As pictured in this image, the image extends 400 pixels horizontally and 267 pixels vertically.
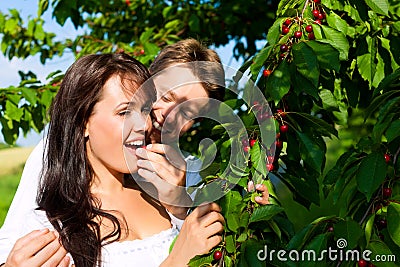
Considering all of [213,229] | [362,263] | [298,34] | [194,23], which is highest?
[194,23]

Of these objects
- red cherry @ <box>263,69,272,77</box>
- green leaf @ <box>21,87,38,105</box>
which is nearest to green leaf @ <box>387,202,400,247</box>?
red cherry @ <box>263,69,272,77</box>

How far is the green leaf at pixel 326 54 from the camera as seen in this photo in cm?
195

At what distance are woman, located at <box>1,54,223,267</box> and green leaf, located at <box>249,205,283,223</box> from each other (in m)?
0.13

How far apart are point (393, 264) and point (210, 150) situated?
70cm

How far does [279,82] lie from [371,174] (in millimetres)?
405

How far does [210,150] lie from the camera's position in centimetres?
212

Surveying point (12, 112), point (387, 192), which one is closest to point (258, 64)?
point (387, 192)

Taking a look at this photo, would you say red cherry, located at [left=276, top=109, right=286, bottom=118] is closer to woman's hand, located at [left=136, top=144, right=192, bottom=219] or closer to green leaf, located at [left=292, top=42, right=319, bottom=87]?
green leaf, located at [left=292, top=42, right=319, bottom=87]

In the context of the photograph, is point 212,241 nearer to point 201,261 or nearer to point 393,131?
point 201,261

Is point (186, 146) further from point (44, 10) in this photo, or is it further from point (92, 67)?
point (92, 67)

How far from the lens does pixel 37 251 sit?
6.09ft

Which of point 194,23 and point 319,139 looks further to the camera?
point 194,23

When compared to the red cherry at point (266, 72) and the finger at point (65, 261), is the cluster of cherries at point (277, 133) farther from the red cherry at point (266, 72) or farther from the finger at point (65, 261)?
the finger at point (65, 261)

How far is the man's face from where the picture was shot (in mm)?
2248
